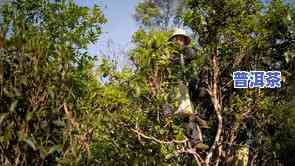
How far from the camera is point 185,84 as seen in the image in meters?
7.17

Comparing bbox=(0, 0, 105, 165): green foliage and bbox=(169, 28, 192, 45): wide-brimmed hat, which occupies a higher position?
bbox=(169, 28, 192, 45): wide-brimmed hat

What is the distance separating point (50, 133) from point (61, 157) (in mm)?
304

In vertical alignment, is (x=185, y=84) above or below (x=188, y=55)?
below

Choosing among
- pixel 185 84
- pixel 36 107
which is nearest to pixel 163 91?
pixel 185 84

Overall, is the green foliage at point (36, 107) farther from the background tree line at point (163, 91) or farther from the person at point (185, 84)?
the person at point (185, 84)

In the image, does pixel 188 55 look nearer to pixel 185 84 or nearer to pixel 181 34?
pixel 181 34

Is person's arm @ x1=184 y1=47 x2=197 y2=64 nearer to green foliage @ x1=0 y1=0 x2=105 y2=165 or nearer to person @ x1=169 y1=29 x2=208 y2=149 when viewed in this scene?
person @ x1=169 y1=29 x2=208 y2=149

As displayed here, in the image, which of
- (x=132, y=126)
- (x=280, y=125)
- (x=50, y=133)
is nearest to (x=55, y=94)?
(x=50, y=133)

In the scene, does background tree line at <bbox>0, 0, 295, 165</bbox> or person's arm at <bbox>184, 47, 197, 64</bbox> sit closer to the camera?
background tree line at <bbox>0, 0, 295, 165</bbox>

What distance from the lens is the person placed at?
6945 mm

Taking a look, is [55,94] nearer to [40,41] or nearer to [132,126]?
[40,41]

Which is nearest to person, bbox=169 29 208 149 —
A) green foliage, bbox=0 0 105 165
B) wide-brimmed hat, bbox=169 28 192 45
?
wide-brimmed hat, bbox=169 28 192 45

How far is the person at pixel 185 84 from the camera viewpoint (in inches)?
273

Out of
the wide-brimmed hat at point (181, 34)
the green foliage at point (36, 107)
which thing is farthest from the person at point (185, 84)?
the green foliage at point (36, 107)
